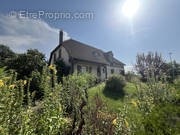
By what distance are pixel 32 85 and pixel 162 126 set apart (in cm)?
680

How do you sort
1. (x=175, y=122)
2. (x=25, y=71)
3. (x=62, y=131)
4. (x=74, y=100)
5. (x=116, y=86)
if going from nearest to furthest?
(x=175, y=122), (x=62, y=131), (x=74, y=100), (x=116, y=86), (x=25, y=71)

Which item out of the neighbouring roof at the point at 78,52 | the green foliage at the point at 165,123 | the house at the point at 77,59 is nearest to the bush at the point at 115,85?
the house at the point at 77,59

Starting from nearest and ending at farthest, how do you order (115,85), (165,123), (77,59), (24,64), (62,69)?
(165,123)
(115,85)
(24,64)
(62,69)
(77,59)

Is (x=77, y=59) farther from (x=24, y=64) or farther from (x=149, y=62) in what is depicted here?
(x=149, y=62)

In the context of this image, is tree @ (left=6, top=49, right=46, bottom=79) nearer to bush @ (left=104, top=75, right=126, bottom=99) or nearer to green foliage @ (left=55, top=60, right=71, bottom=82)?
green foliage @ (left=55, top=60, right=71, bottom=82)

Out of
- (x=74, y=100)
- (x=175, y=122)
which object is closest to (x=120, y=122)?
(x=175, y=122)

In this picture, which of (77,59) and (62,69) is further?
(77,59)

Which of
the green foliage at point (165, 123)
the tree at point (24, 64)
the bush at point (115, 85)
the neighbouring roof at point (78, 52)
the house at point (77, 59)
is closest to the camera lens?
the green foliage at point (165, 123)

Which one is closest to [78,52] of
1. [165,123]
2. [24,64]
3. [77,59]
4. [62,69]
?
[77,59]


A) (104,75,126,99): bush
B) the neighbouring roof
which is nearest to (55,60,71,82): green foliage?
the neighbouring roof

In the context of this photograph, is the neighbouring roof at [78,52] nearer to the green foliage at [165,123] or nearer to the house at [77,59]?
the house at [77,59]

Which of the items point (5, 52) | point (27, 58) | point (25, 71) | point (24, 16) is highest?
point (5, 52)

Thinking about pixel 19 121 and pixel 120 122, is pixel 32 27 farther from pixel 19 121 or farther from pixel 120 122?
pixel 120 122

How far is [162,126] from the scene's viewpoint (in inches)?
45.7
